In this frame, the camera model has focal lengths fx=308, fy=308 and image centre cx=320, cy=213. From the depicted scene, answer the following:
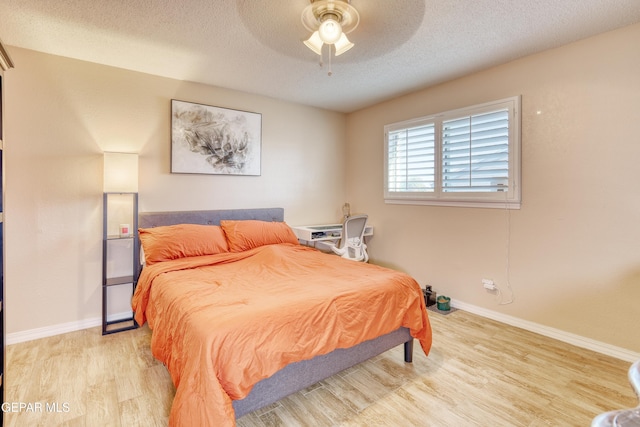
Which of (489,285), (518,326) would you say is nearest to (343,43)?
(489,285)

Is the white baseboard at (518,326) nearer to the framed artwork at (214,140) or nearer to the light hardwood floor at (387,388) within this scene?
the light hardwood floor at (387,388)

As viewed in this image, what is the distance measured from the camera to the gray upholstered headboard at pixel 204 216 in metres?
3.13

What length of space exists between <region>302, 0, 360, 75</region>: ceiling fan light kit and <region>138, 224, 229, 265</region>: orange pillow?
197 cm

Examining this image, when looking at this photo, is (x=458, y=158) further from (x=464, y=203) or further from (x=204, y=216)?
(x=204, y=216)

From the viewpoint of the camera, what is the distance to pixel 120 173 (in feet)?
9.20

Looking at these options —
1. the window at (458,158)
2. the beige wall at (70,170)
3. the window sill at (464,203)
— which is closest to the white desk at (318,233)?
the window sill at (464,203)

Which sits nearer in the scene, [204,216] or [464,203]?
[464,203]

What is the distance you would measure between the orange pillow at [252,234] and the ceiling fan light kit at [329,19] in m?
1.91

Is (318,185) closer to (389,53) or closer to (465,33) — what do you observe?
(389,53)

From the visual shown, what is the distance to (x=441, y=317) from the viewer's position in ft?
10.5

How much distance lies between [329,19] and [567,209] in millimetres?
2485

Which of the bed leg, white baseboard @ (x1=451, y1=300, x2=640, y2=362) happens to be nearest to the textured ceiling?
the bed leg

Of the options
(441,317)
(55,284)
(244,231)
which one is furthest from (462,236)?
(55,284)

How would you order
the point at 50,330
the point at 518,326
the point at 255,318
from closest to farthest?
the point at 255,318
the point at 50,330
the point at 518,326
